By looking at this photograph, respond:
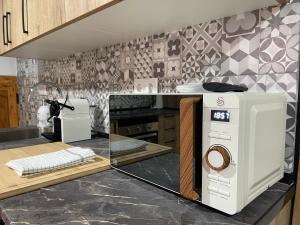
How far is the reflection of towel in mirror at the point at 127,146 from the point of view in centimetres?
73

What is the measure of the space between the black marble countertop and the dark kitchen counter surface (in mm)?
216

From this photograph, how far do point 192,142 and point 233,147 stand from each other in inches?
3.6

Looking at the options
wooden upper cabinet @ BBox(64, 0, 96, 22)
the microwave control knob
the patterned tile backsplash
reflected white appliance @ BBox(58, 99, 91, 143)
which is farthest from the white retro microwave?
reflected white appliance @ BBox(58, 99, 91, 143)

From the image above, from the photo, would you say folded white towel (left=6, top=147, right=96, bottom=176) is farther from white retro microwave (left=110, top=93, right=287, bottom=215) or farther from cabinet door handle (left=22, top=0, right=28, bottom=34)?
cabinet door handle (left=22, top=0, right=28, bottom=34)

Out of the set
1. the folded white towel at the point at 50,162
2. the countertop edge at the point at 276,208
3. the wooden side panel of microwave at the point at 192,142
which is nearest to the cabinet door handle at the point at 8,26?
the folded white towel at the point at 50,162

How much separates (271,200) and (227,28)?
57cm

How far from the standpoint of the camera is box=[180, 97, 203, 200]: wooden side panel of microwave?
0.50 meters

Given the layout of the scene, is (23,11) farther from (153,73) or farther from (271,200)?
(271,200)

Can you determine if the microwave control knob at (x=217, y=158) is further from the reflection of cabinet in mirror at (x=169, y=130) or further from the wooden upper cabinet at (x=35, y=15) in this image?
the wooden upper cabinet at (x=35, y=15)

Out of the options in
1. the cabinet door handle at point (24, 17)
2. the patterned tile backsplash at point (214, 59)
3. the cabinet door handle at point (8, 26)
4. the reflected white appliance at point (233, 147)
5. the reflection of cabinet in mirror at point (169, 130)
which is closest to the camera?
the reflected white appliance at point (233, 147)

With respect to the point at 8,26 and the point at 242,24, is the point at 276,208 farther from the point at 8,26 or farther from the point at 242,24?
the point at 8,26

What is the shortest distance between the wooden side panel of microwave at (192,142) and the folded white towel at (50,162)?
1.53ft

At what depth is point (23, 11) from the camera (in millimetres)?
1194

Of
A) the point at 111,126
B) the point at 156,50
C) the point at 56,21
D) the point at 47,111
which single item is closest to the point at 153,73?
the point at 156,50
